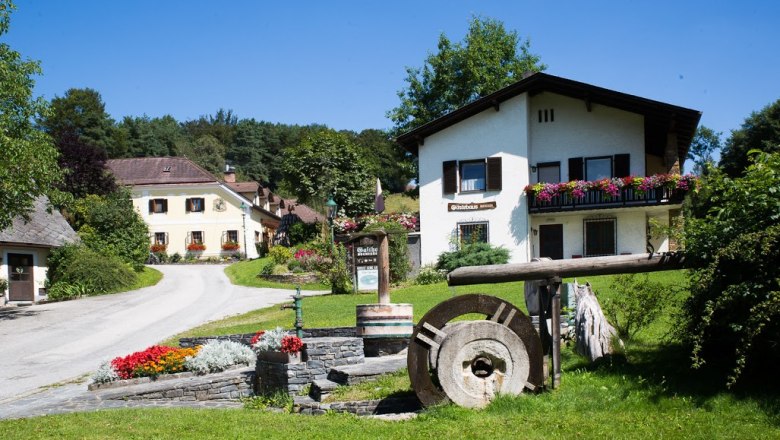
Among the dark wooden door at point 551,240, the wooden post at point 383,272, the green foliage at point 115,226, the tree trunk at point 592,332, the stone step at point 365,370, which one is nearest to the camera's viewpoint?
the tree trunk at point 592,332

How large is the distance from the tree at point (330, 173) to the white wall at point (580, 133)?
56.2 feet

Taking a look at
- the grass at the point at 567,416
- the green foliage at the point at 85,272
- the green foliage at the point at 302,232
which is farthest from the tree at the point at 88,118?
the grass at the point at 567,416

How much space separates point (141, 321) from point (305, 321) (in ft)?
25.6

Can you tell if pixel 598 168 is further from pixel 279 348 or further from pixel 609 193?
pixel 279 348

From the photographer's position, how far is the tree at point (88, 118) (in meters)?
72.5

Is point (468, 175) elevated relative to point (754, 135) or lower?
lower

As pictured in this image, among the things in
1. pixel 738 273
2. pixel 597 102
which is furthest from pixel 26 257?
pixel 738 273

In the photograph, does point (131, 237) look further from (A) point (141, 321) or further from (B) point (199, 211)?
(A) point (141, 321)

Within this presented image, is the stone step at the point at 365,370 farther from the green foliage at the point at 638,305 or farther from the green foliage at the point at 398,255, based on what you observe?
the green foliage at the point at 398,255

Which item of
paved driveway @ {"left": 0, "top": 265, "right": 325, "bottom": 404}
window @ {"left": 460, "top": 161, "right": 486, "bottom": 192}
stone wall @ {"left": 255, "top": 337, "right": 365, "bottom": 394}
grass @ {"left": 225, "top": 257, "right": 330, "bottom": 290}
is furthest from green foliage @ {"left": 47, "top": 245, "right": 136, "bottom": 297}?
stone wall @ {"left": 255, "top": 337, "right": 365, "bottom": 394}

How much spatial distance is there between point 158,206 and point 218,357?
1808 inches

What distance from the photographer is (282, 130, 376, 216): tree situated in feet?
154

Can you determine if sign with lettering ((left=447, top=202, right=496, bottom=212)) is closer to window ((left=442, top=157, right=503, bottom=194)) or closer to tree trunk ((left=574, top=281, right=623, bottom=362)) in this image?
window ((left=442, top=157, right=503, bottom=194))

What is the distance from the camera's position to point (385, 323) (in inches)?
527
